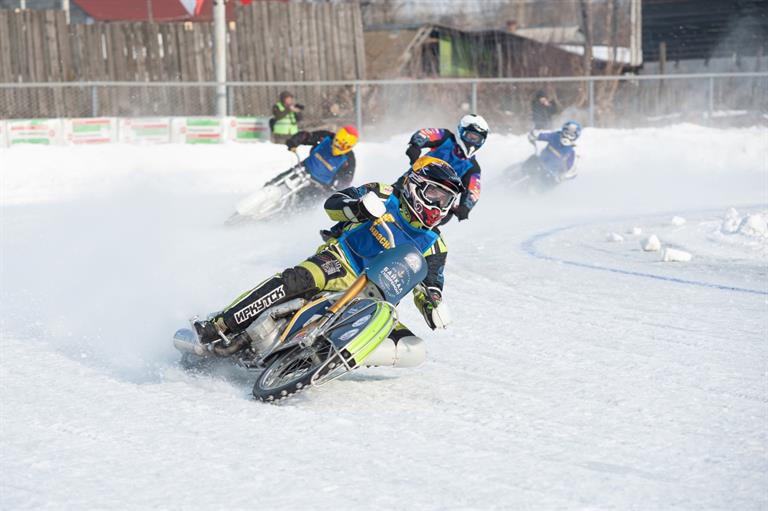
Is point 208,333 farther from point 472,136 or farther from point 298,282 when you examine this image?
point 472,136

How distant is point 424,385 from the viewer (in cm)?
714

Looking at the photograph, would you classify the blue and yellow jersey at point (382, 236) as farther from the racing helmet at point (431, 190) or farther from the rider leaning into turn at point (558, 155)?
the rider leaning into turn at point (558, 155)

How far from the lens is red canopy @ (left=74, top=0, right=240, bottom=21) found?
41.3m

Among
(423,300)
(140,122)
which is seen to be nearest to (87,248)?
(423,300)

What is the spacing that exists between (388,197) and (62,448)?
2716 mm

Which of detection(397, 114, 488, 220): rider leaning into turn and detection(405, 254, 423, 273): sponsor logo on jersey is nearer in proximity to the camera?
detection(405, 254, 423, 273): sponsor logo on jersey

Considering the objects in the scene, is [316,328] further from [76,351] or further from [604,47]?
[604,47]

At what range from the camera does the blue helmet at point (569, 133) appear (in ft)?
63.6

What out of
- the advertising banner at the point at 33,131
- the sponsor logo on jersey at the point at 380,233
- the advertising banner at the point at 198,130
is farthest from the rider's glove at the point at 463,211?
the advertising banner at the point at 198,130

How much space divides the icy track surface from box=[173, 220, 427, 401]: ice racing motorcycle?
203 mm

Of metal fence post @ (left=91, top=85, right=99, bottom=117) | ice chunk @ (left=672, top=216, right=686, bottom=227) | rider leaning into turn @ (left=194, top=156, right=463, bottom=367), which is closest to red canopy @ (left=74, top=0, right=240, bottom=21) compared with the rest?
metal fence post @ (left=91, top=85, right=99, bottom=117)

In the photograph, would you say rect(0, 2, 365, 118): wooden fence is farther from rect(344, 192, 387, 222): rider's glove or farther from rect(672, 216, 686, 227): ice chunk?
rect(344, 192, 387, 222): rider's glove

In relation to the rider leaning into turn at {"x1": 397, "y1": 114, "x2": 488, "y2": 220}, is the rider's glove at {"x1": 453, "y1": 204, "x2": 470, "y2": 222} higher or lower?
lower

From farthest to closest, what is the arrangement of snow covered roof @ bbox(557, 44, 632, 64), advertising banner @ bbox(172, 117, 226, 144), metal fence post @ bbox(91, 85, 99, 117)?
snow covered roof @ bbox(557, 44, 632, 64) → advertising banner @ bbox(172, 117, 226, 144) → metal fence post @ bbox(91, 85, 99, 117)
